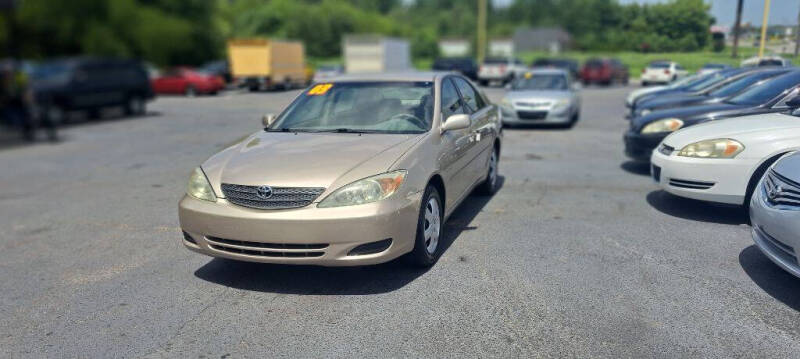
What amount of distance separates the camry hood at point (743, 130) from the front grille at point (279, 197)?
3.92 m

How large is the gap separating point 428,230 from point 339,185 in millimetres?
935

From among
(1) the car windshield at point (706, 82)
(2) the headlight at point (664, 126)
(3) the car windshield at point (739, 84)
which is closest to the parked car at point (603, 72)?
(1) the car windshield at point (706, 82)

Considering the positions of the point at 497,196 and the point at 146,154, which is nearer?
the point at 497,196

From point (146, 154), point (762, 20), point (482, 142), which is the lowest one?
point (146, 154)

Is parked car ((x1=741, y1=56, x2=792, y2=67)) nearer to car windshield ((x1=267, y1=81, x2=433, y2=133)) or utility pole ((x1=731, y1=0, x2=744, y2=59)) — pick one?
utility pole ((x1=731, y1=0, x2=744, y2=59))

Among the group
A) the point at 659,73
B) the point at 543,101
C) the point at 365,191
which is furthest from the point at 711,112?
the point at 659,73

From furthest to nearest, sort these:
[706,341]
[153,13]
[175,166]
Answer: [153,13] < [175,166] < [706,341]

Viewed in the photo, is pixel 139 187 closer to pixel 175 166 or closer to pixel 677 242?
pixel 175 166

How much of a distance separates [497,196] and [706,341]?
12.2 feet

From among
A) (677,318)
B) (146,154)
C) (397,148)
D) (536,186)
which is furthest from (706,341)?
(146,154)

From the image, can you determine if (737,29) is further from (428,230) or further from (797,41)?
(428,230)

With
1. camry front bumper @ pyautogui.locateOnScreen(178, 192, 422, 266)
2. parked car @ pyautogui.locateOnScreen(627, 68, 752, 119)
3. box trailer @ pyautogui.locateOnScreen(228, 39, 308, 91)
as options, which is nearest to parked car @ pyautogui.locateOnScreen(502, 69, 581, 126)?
parked car @ pyautogui.locateOnScreen(627, 68, 752, 119)

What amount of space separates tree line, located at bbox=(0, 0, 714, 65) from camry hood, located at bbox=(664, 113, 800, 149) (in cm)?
866

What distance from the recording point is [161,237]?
18.3 ft
